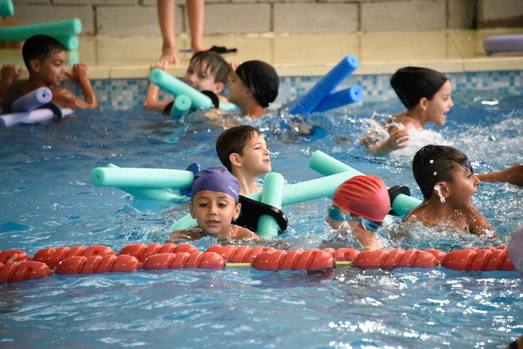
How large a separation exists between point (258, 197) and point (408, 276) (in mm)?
1126

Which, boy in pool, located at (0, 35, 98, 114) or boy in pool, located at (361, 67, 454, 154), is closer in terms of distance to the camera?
boy in pool, located at (361, 67, 454, 154)

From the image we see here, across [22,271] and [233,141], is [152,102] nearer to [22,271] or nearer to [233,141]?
[233,141]

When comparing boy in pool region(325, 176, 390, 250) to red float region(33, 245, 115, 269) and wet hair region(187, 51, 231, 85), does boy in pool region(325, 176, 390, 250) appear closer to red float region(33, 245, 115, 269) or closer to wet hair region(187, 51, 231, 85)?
red float region(33, 245, 115, 269)

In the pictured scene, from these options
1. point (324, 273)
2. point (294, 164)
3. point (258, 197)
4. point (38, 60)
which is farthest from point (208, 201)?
point (38, 60)

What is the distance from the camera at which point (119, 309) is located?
13.4 ft

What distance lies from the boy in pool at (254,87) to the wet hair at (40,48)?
157 cm

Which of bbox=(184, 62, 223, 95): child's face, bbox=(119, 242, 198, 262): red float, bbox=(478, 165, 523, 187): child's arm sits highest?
bbox=(184, 62, 223, 95): child's face

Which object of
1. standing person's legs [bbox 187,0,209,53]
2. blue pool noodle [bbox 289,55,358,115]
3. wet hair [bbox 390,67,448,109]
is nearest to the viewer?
blue pool noodle [bbox 289,55,358,115]

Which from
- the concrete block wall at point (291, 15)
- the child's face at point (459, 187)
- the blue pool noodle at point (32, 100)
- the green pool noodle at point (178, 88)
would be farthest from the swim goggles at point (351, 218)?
the concrete block wall at point (291, 15)

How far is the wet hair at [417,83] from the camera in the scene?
7.34m

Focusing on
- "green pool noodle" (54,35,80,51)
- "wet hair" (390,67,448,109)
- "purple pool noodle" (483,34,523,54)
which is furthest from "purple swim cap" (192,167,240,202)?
"purple pool noodle" (483,34,523,54)

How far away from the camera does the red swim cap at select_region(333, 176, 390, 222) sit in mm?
4543

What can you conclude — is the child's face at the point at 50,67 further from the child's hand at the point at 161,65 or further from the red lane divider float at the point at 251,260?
the red lane divider float at the point at 251,260

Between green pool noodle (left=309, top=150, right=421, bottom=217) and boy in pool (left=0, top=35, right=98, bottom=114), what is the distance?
3.58 metres
